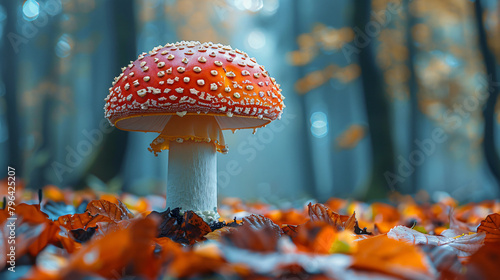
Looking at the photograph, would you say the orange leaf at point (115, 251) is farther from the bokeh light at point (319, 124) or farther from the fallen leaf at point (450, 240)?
the bokeh light at point (319, 124)

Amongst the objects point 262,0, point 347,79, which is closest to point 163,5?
point 262,0

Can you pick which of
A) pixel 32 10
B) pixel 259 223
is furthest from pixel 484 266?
pixel 32 10

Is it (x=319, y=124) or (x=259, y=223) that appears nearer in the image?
(x=259, y=223)

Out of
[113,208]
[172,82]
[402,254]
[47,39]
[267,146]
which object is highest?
[47,39]

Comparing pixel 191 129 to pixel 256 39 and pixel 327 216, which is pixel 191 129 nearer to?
pixel 327 216

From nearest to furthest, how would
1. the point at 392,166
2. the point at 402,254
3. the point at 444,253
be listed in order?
the point at 402,254, the point at 444,253, the point at 392,166

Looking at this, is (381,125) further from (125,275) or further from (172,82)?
(125,275)
